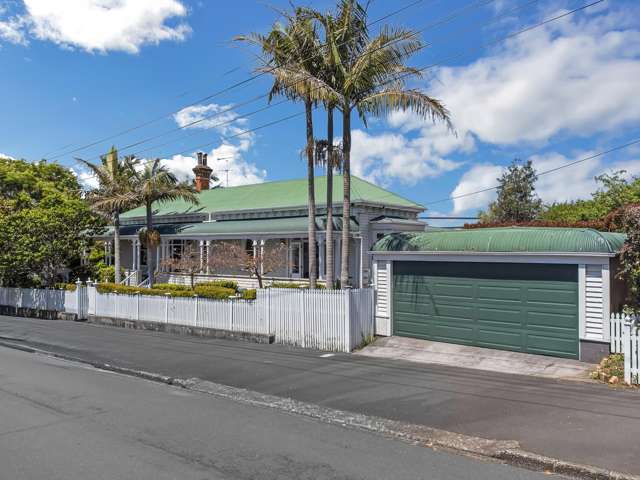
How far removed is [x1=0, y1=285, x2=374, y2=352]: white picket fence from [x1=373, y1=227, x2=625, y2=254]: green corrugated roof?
172 centimetres

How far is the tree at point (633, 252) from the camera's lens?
988 centimetres

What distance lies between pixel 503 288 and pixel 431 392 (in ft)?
13.2

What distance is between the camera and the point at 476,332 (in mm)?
12648

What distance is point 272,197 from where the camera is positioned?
27391 millimetres

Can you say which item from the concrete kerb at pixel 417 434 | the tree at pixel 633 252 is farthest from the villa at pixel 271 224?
the concrete kerb at pixel 417 434

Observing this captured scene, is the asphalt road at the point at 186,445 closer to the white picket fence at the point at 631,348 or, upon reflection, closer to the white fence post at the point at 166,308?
the white picket fence at the point at 631,348

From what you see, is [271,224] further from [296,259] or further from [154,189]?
[154,189]

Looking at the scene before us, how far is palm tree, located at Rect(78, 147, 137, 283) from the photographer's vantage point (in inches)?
1046

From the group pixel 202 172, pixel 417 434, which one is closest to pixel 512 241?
pixel 417 434

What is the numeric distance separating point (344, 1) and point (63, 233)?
756 inches

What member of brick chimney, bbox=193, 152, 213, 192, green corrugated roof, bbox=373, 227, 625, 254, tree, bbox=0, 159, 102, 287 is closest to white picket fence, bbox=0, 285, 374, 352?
green corrugated roof, bbox=373, 227, 625, 254

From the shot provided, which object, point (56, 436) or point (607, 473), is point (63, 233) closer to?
point (56, 436)

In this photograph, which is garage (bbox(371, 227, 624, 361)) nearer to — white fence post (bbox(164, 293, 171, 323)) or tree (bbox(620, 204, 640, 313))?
tree (bbox(620, 204, 640, 313))

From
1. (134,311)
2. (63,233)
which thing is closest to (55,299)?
(63,233)
